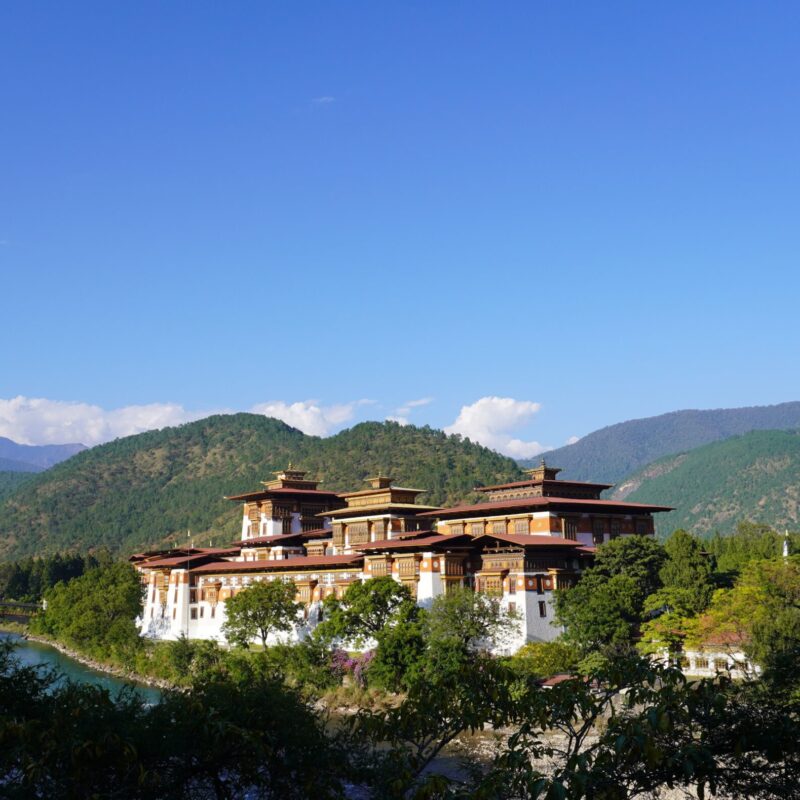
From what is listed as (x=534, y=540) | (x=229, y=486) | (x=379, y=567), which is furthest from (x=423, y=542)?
(x=229, y=486)

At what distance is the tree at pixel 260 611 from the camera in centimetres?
5656

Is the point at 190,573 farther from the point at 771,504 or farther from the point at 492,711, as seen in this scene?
the point at 771,504

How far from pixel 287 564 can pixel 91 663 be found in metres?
17.1

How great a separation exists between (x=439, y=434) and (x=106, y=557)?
60063 millimetres

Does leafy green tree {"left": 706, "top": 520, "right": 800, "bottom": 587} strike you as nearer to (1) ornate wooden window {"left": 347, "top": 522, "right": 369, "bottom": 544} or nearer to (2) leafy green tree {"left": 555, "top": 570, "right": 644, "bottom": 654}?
(2) leafy green tree {"left": 555, "top": 570, "right": 644, "bottom": 654}

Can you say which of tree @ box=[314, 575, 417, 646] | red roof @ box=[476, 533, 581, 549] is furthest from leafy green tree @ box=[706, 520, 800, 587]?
tree @ box=[314, 575, 417, 646]

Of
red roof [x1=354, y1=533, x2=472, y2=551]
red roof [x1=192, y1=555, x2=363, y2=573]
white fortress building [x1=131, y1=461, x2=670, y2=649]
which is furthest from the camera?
red roof [x1=192, y1=555, x2=363, y2=573]

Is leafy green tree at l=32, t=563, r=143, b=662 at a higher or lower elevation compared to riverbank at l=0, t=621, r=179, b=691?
higher

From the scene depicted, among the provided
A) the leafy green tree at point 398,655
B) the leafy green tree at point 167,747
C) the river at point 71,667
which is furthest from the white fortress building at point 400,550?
the leafy green tree at point 167,747

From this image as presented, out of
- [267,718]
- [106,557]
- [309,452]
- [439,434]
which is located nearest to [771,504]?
[439,434]

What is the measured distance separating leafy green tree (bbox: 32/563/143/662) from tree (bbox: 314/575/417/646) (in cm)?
2051

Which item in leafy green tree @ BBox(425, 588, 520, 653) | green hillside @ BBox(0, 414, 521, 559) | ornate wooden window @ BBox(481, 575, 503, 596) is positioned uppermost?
green hillside @ BBox(0, 414, 521, 559)

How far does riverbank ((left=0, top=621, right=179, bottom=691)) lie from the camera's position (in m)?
58.8

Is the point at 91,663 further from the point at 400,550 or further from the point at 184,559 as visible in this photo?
the point at 400,550
